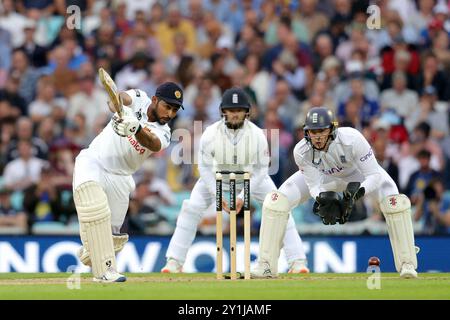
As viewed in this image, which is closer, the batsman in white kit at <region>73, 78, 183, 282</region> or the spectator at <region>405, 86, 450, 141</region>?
the batsman in white kit at <region>73, 78, 183, 282</region>

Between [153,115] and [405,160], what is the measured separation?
5635 mm

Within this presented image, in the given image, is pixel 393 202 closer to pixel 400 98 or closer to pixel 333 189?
pixel 333 189

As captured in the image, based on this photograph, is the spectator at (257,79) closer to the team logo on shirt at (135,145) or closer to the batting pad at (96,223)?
the team logo on shirt at (135,145)

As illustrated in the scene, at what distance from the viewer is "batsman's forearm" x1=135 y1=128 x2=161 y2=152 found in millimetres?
10930

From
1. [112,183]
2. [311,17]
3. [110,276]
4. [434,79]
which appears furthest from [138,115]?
[311,17]

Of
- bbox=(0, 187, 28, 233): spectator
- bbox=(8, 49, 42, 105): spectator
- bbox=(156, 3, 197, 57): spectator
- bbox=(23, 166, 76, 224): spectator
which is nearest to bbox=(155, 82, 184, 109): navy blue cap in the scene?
bbox=(23, 166, 76, 224): spectator

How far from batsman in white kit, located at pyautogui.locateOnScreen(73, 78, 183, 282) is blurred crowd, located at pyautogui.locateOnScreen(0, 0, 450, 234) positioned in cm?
377

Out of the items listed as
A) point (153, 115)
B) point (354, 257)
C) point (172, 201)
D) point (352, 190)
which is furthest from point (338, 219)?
point (172, 201)

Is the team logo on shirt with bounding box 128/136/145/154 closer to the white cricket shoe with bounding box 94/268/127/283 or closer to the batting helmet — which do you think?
the white cricket shoe with bounding box 94/268/127/283

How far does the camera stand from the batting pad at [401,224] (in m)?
11.8

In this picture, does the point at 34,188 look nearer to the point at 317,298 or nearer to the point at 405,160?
the point at 405,160

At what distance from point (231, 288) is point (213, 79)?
768 cm

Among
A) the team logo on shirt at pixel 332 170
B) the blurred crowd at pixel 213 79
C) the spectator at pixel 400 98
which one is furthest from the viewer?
the spectator at pixel 400 98

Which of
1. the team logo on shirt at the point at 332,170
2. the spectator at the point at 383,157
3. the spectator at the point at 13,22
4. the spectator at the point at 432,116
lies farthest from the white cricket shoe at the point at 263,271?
the spectator at the point at 13,22
